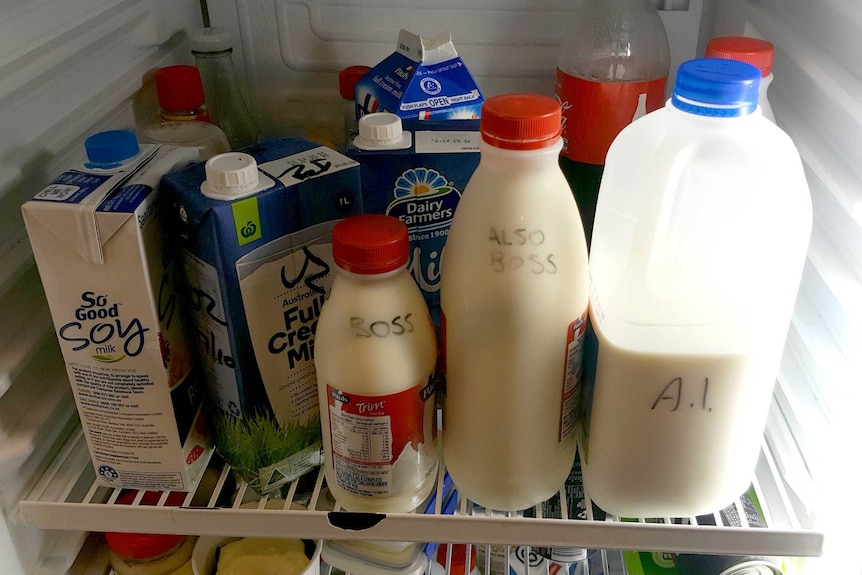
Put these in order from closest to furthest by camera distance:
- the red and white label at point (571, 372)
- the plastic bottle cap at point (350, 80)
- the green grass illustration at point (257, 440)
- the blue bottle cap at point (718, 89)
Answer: the blue bottle cap at point (718, 89)
the red and white label at point (571, 372)
the green grass illustration at point (257, 440)
the plastic bottle cap at point (350, 80)

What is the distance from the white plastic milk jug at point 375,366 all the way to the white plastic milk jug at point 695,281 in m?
0.17

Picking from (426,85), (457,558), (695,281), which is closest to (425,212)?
(426,85)

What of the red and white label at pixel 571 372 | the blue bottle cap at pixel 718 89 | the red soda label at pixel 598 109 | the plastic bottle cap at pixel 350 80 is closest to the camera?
the blue bottle cap at pixel 718 89

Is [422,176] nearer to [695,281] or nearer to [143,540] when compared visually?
[695,281]

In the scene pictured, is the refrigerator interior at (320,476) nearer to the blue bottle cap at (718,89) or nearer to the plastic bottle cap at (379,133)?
the blue bottle cap at (718,89)

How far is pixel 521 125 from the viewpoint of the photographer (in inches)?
23.0

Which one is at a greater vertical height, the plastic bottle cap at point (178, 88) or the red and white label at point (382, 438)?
the plastic bottle cap at point (178, 88)

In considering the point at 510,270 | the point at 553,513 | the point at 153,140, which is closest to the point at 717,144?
the point at 510,270

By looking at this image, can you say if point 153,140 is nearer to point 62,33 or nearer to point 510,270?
point 62,33

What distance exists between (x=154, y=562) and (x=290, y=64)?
0.72m

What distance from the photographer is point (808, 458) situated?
77 cm

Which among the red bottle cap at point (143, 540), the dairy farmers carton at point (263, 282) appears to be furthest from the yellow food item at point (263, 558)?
the dairy farmers carton at point (263, 282)

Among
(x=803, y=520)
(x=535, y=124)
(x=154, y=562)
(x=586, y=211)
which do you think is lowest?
(x=154, y=562)

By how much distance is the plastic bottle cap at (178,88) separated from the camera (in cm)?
90
